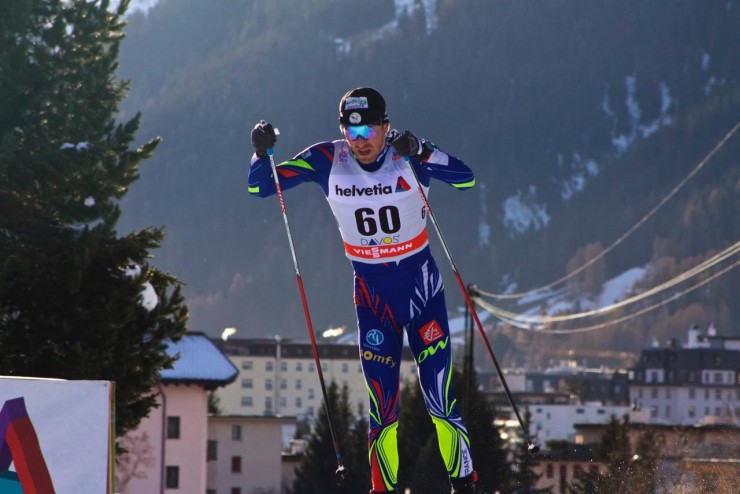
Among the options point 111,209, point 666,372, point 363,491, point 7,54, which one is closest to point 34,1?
point 7,54

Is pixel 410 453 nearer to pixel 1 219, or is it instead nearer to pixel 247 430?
pixel 1 219

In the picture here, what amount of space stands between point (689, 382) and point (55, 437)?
592 feet

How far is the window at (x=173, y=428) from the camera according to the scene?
77062 mm

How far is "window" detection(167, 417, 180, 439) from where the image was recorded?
3034 inches

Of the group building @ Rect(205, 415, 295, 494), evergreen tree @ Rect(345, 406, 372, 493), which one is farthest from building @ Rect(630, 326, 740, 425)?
evergreen tree @ Rect(345, 406, 372, 493)

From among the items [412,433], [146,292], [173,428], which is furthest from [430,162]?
[173,428]

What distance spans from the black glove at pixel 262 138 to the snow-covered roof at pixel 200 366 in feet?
222

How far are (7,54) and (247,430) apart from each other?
68.8 metres

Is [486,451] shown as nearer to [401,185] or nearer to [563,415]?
[401,185]

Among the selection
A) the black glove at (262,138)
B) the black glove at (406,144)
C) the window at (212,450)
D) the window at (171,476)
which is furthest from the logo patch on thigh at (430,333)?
the window at (212,450)

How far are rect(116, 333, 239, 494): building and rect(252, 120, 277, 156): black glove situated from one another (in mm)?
66401

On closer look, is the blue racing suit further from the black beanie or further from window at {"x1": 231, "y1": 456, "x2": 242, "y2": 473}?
window at {"x1": 231, "y1": 456, "x2": 242, "y2": 473}

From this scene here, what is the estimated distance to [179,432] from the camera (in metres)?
77.1

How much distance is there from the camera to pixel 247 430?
98.9 meters
